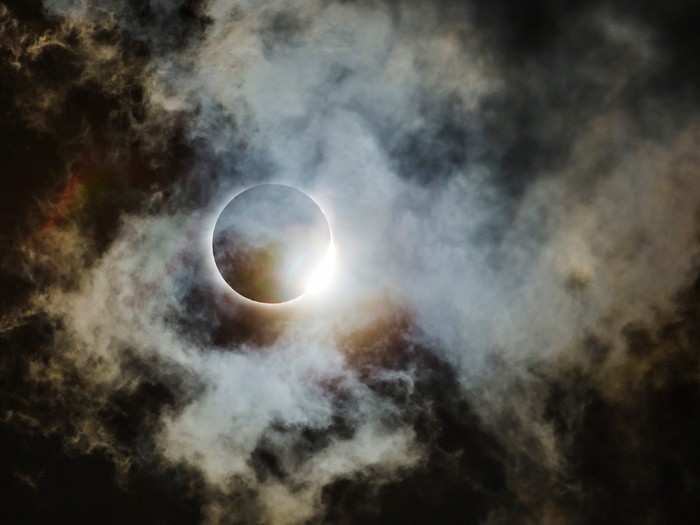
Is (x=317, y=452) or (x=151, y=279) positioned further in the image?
(x=317, y=452)

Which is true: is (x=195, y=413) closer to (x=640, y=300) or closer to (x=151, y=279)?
(x=151, y=279)

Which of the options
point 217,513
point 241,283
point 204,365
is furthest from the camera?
point 217,513

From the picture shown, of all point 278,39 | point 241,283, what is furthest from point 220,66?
point 241,283

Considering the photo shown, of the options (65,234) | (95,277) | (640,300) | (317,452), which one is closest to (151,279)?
(95,277)

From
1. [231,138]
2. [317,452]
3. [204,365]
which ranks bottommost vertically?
[317,452]

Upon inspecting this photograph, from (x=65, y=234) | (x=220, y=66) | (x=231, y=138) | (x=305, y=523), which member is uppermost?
(x=220, y=66)

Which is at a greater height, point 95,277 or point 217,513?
point 95,277

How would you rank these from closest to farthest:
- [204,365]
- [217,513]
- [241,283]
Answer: [241,283], [204,365], [217,513]

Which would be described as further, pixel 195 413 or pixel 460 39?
pixel 195 413

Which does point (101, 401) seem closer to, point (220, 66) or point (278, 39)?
point (220, 66)
